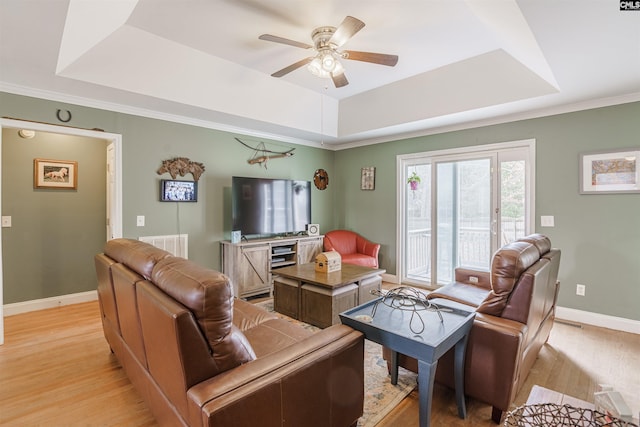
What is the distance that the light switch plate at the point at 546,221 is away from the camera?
12.1 ft

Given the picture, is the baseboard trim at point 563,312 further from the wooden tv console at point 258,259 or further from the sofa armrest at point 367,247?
the sofa armrest at point 367,247

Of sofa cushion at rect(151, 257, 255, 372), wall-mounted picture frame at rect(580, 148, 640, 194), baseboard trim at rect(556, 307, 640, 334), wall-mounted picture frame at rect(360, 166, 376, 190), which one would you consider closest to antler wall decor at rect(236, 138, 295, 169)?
wall-mounted picture frame at rect(360, 166, 376, 190)

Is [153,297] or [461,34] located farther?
[461,34]

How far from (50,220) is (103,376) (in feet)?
8.88

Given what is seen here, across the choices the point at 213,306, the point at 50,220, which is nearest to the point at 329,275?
the point at 213,306

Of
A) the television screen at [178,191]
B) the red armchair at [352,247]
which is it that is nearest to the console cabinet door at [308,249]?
the red armchair at [352,247]

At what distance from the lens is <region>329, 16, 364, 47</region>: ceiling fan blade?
2.14 meters

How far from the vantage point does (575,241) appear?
3.52 meters

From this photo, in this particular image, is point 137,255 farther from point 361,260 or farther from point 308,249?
point 361,260

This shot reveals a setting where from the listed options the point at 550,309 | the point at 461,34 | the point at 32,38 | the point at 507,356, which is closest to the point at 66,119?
the point at 32,38

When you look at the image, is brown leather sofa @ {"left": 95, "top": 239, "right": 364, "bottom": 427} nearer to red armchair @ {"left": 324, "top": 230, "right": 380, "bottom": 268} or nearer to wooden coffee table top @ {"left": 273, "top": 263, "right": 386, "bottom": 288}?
wooden coffee table top @ {"left": 273, "top": 263, "right": 386, "bottom": 288}

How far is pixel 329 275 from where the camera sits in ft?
11.1

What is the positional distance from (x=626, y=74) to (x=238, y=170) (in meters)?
4.45

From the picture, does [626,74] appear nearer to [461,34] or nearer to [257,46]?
[461,34]
